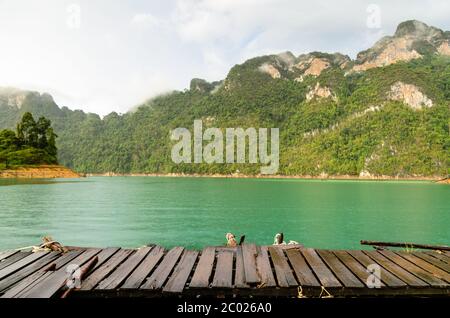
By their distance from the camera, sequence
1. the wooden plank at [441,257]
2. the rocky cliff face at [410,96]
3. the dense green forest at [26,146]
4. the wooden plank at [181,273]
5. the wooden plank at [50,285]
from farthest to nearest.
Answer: the rocky cliff face at [410,96] → the dense green forest at [26,146] → the wooden plank at [441,257] → the wooden plank at [181,273] → the wooden plank at [50,285]

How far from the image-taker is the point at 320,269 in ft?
21.4

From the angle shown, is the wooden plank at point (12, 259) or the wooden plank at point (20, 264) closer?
the wooden plank at point (20, 264)

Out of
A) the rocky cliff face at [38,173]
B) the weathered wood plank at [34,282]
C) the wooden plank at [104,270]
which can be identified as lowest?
the rocky cliff face at [38,173]

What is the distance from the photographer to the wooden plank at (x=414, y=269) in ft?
19.5

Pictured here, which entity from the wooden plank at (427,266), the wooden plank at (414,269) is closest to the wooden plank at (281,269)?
the wooden plank at (414,269)

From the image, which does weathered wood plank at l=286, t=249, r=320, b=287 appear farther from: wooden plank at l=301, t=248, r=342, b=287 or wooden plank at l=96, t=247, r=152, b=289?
wooden plank at l=96, t=247, r=152, b=289

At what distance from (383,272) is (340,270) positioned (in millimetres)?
705

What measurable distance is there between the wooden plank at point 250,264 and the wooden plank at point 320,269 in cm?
100

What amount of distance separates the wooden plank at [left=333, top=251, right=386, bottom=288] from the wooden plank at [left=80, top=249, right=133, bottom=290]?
13.5 feet

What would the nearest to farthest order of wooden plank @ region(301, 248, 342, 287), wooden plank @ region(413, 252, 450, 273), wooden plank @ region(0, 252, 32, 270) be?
1. wooden plank @ region(301, 248, 342, 287)
2. wooden plank @ region(413, 252, 450, 273)
3. wooden plank @ region(0, 252, 32, 270)

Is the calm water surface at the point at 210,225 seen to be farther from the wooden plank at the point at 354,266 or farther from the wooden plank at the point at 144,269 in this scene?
the wooden plank at the point at 354,266

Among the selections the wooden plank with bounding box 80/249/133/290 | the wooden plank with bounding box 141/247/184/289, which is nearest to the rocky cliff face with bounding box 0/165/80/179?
the wooden plank with bounding box 80/249/133/290

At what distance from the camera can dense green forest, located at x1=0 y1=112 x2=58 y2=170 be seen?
315 feet

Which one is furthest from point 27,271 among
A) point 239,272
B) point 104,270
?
point 239,272
